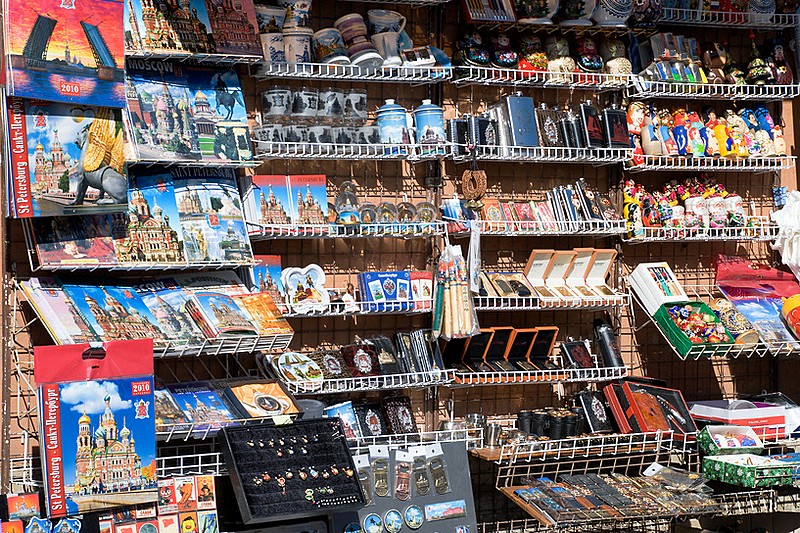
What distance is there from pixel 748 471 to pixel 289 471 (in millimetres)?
2073

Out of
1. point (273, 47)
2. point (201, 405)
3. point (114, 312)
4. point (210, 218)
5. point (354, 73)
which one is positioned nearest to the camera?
point (114, 312)

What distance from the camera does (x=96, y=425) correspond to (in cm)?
410

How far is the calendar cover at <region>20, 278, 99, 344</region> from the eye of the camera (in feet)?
13.9

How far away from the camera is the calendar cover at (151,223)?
179 inches

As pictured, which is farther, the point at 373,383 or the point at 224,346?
the point at 373,383

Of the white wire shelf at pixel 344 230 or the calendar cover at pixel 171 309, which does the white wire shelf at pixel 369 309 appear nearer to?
the white wire shelf at pixel 344 230

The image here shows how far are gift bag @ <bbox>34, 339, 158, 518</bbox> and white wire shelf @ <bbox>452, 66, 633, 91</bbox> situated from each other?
6.77 feet

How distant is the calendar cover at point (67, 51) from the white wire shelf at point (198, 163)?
13.8 inches

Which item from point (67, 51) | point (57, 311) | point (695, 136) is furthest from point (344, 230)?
point (695, 136)

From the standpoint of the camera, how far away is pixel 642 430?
17.7 feet

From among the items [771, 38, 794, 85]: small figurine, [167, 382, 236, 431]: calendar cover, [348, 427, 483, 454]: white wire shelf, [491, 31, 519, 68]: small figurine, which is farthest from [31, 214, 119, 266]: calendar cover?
[771, 38, 794, 85]: small figurine

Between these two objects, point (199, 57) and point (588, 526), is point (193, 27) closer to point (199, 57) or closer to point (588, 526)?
point (199, 57)

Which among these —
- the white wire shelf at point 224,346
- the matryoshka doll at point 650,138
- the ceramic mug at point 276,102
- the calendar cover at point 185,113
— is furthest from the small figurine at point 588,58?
the white wire shelf at point 224,346

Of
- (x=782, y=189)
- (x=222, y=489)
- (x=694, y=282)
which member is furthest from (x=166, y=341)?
(x=782, y=189)
